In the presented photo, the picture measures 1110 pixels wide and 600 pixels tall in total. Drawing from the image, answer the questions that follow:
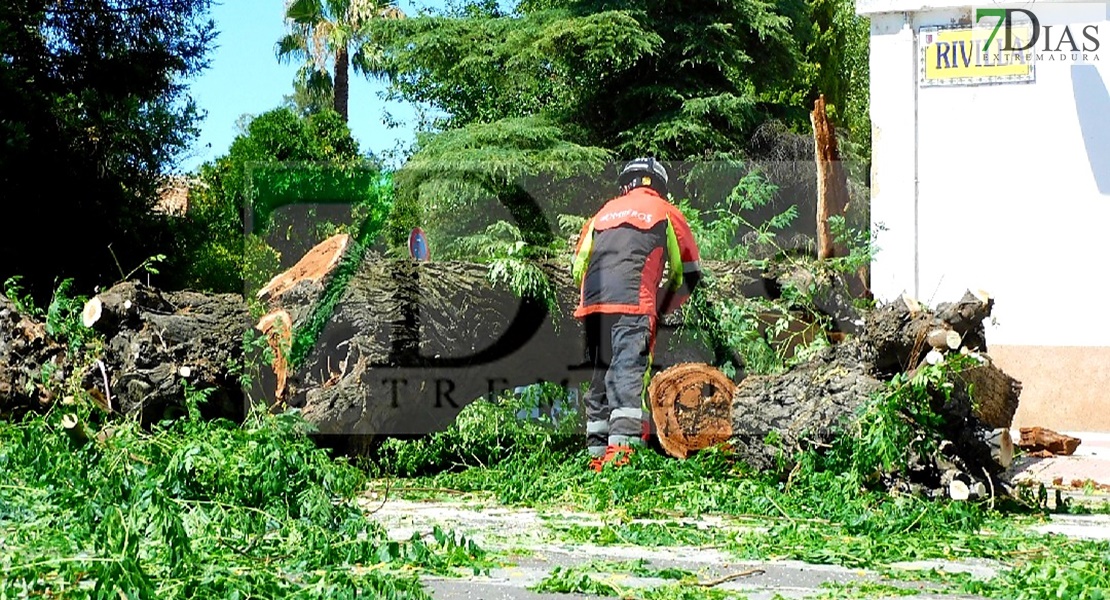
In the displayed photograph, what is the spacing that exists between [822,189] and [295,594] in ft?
34.2

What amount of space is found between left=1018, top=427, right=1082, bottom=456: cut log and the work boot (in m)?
3.90

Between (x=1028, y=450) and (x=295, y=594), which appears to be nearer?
(x=295, y=594)

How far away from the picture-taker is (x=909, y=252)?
520 inches

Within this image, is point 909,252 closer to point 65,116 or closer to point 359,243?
point 359,243

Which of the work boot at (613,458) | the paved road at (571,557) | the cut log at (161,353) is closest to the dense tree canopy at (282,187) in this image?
the cut log at (161,353)

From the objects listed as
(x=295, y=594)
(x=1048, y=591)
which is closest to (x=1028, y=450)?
(x=1048, y=591)

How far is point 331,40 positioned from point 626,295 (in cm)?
3064

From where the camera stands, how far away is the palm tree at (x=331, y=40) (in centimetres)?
3772

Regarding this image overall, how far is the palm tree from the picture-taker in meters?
37.7

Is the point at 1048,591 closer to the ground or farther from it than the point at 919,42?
closer to the ground

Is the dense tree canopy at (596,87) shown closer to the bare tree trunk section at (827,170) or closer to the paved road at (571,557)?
the bare tree trunk section at (827,170)

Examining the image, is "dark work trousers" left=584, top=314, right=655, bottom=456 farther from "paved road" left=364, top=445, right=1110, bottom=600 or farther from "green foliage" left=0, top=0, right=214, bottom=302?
"green foliage" left=0, top=0, right=214, bottom=302

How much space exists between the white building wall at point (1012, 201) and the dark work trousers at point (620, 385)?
4030mm

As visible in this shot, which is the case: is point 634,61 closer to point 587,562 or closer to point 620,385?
point 620,385
